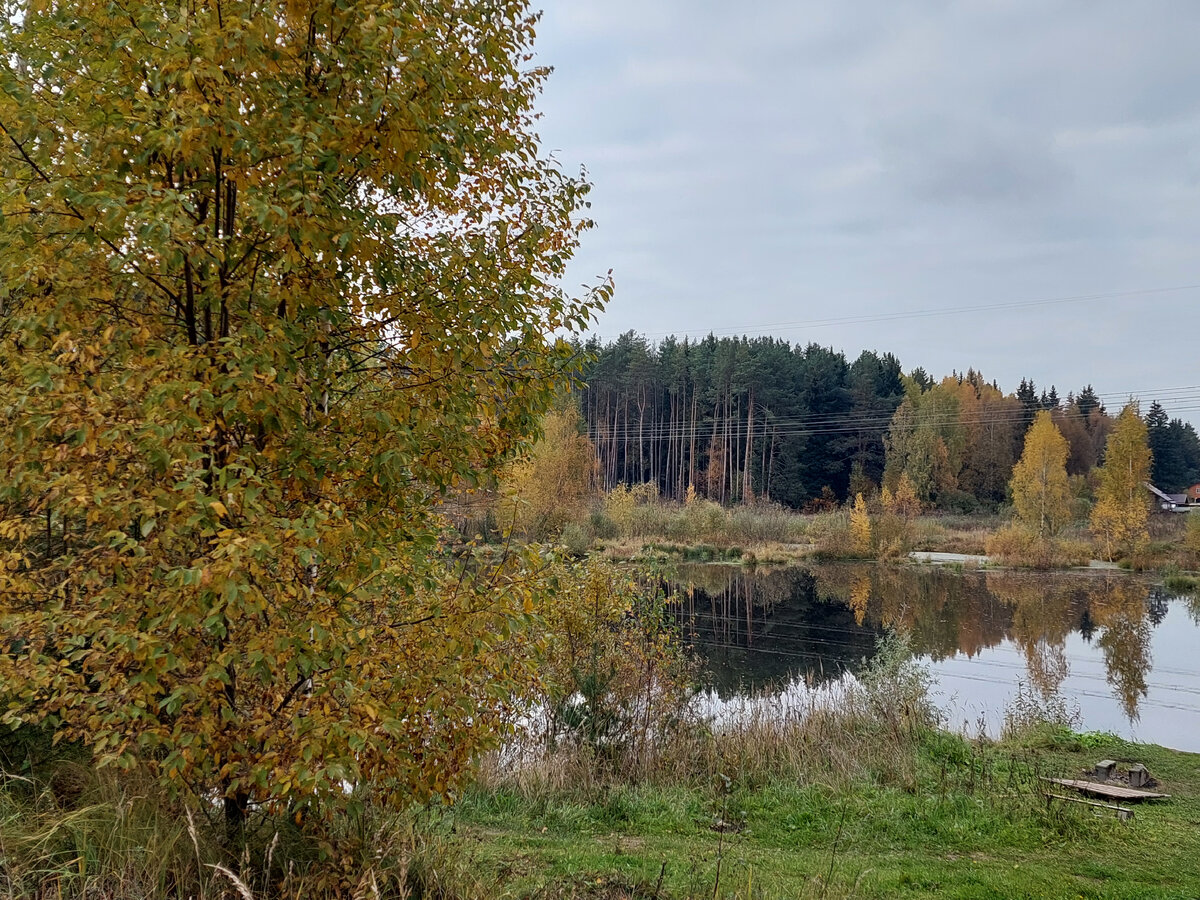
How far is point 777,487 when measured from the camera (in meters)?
65.6

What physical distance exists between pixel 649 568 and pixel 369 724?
788 centimetres

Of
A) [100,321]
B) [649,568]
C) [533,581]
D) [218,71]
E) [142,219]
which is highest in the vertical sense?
[218,71]

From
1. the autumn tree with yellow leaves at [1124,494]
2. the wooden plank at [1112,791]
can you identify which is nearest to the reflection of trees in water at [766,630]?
the wooden plank at [1112,791]

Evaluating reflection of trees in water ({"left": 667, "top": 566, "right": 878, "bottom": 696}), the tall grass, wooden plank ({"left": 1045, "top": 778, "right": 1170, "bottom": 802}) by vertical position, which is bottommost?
reflection of trees in water ({"left": 667, "top": 566, "right": 878, "bottom": 696})

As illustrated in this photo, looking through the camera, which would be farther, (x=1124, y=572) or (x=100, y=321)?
(x=1124, y=572)

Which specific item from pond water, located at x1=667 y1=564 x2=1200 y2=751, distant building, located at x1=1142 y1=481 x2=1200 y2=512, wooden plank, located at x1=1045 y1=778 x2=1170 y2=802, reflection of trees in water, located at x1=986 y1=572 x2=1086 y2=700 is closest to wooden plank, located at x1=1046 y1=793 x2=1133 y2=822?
wooden plank, located at x1=1045 y1=778 x2=1170 y2=802

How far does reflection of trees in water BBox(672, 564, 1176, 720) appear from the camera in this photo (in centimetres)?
1711

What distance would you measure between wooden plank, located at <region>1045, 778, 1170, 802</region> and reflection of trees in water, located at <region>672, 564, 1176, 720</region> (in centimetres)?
478

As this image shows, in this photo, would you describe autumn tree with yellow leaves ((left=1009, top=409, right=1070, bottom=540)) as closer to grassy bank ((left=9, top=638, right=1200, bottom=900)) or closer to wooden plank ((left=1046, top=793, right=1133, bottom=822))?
grassy bank ((left=9, top=638, right=1200, bottom=900))

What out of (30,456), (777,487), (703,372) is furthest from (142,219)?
(703,372)

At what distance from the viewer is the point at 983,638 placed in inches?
805

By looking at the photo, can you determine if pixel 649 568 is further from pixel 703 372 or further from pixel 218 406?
pixel 703 372

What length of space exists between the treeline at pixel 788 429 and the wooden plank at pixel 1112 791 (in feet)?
173

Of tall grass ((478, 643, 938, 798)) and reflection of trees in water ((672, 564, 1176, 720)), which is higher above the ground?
tall grass ((478, 643, 938, 798))
